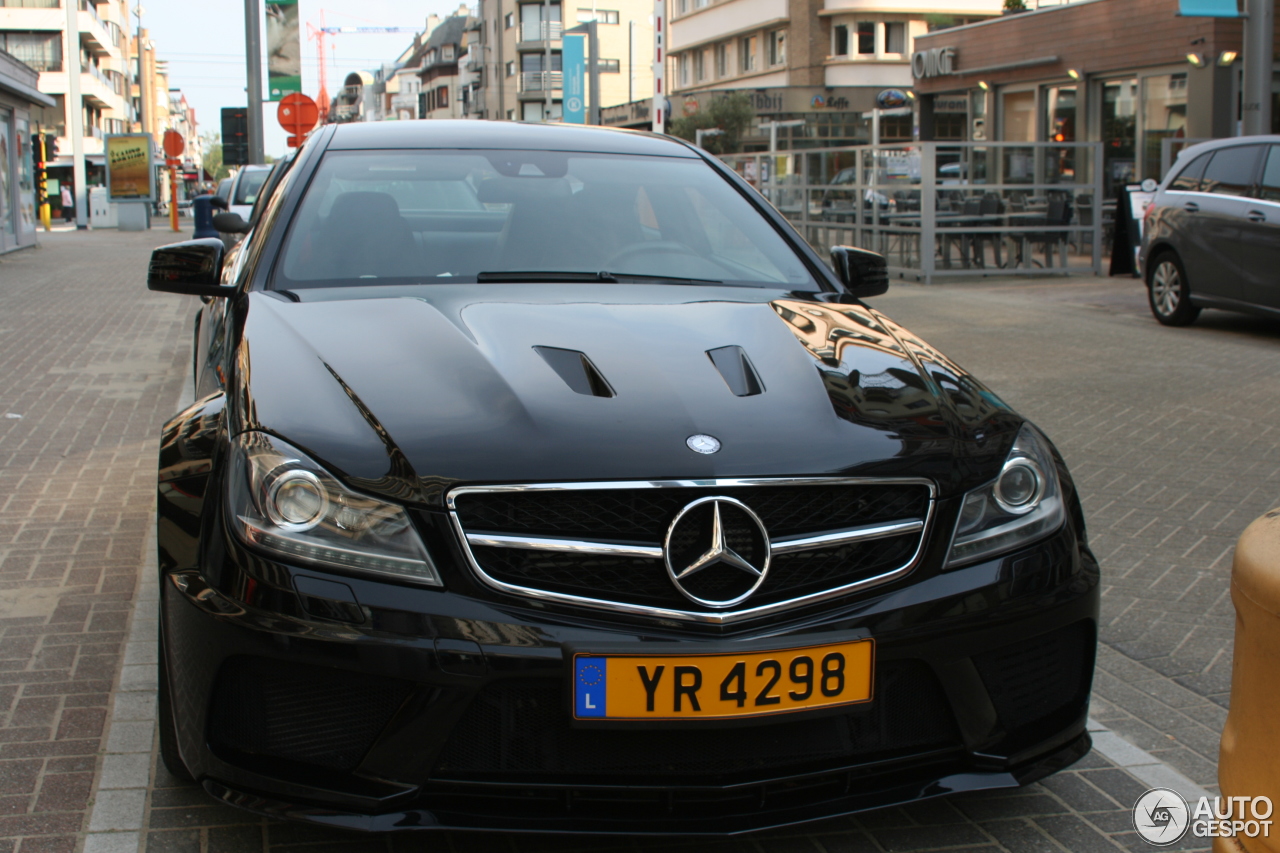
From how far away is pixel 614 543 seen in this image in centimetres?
228

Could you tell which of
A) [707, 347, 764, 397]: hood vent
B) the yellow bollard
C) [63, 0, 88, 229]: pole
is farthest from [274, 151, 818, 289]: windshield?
[63, 0, 88, 229]: pole

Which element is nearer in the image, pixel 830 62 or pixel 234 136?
pixel 234 136

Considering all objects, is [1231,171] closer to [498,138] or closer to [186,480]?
[498,138]

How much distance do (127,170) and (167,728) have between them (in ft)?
125

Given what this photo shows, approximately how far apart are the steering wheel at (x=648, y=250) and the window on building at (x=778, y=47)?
52.6 meters

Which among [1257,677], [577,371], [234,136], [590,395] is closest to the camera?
[1257,677]

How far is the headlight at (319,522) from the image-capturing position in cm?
227

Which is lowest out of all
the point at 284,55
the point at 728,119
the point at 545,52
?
the point at 284,55

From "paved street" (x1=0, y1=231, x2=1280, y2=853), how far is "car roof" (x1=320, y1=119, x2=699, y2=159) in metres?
1.63

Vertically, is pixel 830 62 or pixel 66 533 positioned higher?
pixel 830 62

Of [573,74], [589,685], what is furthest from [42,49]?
[589,685]

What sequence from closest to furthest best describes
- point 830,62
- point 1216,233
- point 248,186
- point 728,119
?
point 1216,233, point 248,186, point 830,62, point 728,119

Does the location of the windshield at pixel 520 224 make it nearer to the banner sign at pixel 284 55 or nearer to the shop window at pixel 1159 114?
the banner sign at pixel 284 55

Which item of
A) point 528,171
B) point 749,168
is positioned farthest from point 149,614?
point 749,168
